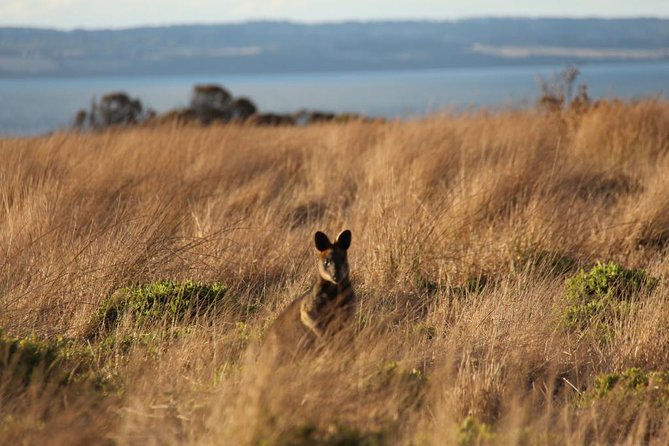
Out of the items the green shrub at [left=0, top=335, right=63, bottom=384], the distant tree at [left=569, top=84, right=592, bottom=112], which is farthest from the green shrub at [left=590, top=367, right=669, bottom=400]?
the distant tree at [left=569, top=84, right=592, bottom=112]

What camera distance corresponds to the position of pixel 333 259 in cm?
477

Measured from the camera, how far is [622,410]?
4.58 m

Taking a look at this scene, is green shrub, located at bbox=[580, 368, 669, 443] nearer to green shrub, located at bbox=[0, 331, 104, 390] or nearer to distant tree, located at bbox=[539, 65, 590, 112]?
green shrub, located at bbox=[0, 331, 104, 390]

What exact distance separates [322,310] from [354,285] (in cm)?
215

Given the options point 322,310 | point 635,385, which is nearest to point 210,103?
point 322,310

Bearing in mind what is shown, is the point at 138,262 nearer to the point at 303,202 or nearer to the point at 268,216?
the point at 268,216

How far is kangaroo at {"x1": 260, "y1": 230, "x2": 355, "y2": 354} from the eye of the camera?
459cm

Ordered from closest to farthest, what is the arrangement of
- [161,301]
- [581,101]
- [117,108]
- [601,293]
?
[161,301] → [601,293] → [581,101] → [117,108]

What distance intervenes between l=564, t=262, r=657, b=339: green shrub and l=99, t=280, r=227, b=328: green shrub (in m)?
2.33

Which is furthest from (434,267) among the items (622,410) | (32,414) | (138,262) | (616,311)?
(32,414)

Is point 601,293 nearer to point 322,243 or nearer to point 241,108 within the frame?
point 322,243

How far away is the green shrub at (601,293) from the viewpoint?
6055 millimetres

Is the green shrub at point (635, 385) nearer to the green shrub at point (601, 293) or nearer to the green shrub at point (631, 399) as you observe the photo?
the green shrub at point (631, 399)

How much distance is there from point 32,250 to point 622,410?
4.06 meters
